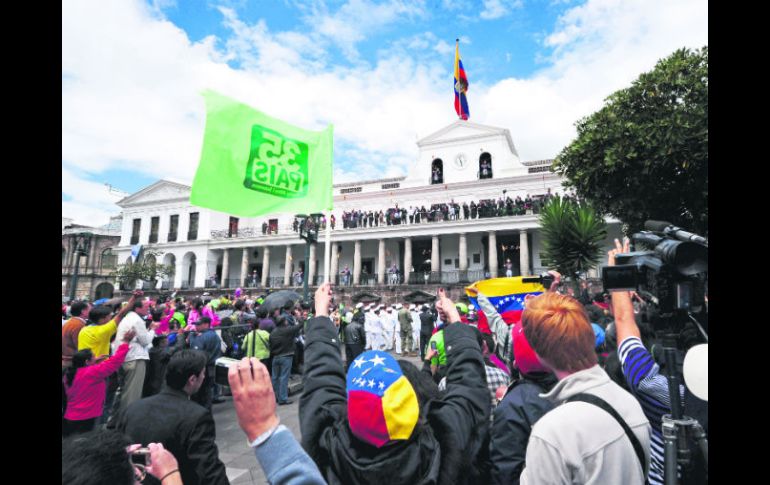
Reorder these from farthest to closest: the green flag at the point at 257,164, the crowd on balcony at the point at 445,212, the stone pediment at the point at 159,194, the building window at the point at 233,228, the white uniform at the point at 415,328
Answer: the stone pediment at the point at 159,194, the building window at the point at 233,228, the crowd on balcony at the point at 445,212, the white uniform at the point at 415,328, the green flag at the point at 257,164

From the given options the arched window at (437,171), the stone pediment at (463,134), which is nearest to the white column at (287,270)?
the arched window at (437,171)

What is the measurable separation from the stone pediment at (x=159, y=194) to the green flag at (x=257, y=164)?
39.4 metres

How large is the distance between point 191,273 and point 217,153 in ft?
127

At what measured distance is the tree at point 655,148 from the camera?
35.4 ft

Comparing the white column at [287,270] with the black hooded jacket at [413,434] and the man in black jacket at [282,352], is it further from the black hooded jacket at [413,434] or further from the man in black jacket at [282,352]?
the black hooded jacket at [413,434]

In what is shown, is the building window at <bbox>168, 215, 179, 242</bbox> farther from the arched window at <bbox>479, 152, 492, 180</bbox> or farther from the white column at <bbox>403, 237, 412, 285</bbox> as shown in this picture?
the arched window at <bbox>479, 152, 492, 180</bbox>

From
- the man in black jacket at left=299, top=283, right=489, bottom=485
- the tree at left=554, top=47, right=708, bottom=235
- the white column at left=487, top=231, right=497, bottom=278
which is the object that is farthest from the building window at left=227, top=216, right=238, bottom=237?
the man in black jacket at left=299, top=283, right=489, bottom=485

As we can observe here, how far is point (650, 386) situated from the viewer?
206 cm

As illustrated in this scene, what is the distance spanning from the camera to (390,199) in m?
32.4

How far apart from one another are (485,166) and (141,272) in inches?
1195

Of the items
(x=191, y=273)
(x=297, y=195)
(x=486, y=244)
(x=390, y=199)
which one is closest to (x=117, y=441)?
(x=297, y=195)

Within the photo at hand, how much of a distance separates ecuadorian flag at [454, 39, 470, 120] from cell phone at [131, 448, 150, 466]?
31.9 meters

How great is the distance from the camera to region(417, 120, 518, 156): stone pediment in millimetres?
30703

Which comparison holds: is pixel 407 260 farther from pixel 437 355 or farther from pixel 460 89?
pixel 437 355
